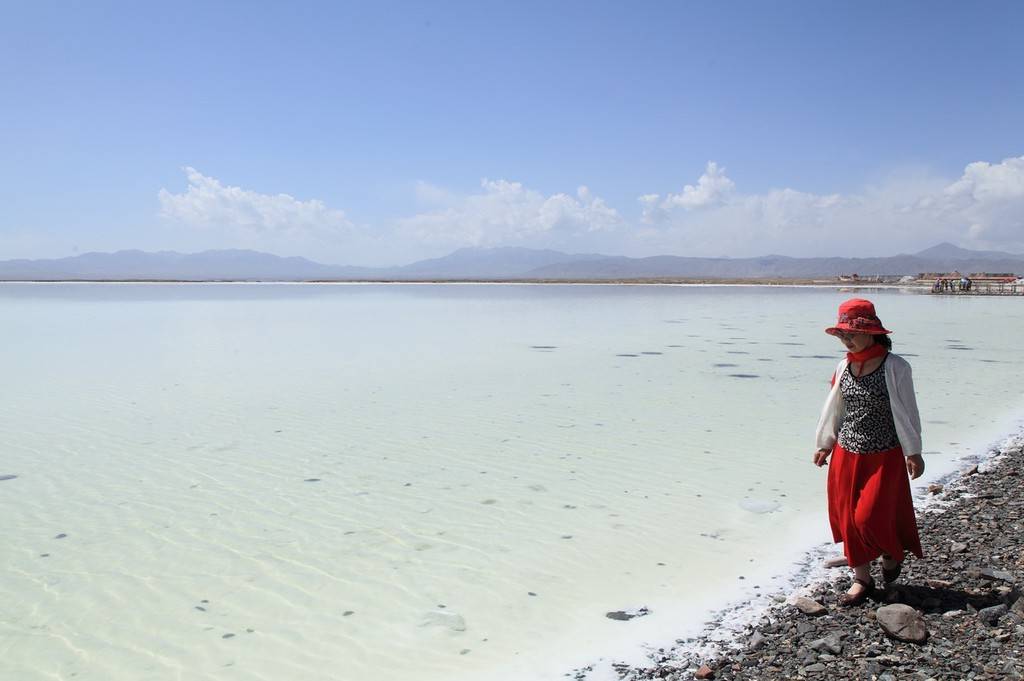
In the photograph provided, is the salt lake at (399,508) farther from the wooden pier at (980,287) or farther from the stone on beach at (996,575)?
the wooden pier at (980,287)

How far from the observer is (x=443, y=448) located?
7.60m

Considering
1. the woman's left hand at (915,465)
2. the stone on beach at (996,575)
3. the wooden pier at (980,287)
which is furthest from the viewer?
the wooden pier at (980,287)

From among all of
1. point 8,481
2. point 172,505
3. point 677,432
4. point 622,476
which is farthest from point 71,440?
point 677,432

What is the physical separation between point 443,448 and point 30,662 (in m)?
4.40

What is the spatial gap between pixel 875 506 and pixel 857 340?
845 mm

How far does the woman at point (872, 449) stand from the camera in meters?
Answer: 3.60

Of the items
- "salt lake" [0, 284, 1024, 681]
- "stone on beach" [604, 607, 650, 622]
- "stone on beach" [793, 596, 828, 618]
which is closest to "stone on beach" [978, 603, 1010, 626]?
"stone on beach" [793, 596, 828, 618]

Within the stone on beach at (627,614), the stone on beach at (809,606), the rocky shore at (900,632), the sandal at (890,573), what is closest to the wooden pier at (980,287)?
the rocky shore at (900,632)

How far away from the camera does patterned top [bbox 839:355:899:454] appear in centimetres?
369

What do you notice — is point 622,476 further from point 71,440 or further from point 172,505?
point 71,440

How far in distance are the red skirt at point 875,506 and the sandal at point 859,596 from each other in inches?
4.9

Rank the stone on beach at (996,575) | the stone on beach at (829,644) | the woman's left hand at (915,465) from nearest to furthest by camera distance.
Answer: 1. the stone on beach at (829,644)
2. the woman's left hand at (915,465)
3. the stone on beach at (996,575)

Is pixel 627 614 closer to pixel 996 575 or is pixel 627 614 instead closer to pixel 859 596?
pixel 859 596

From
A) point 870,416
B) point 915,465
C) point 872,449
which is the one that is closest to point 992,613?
point 915,465
